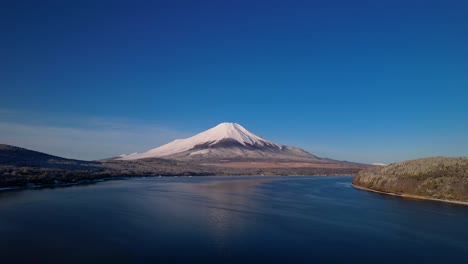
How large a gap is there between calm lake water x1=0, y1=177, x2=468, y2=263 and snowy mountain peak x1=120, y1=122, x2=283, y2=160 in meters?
97.9

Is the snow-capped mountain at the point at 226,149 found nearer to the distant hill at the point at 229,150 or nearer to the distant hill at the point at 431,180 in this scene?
the distant hill at the point at 229,150

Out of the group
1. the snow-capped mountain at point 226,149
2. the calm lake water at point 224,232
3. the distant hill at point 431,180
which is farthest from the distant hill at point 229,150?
the calm lake water at point 224,232

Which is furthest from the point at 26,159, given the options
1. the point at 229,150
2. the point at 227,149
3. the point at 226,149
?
the point at 227,149

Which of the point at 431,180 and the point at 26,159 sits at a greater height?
the point at 26,159

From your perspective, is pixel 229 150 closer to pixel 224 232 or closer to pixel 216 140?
pixel 216 140

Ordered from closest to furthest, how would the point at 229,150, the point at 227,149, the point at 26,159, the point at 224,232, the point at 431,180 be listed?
the point at 224,232
the point at 431,180
the point at 26,159
the point at 229,150
the point at 227,149

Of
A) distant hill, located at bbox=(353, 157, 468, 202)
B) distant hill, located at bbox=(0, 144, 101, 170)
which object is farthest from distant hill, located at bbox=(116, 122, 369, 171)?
distant hill, located at bbox=(353, 157, 468, 202)

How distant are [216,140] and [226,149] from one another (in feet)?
42.4

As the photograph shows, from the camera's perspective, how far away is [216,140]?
12312 centimetres

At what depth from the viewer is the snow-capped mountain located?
335 feet

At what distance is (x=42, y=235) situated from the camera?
10.9m

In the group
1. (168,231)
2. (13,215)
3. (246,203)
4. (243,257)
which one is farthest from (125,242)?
(246,203)

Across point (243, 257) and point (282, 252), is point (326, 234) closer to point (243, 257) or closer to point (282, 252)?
point (282, 252)

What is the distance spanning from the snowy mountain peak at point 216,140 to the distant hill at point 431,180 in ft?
293
